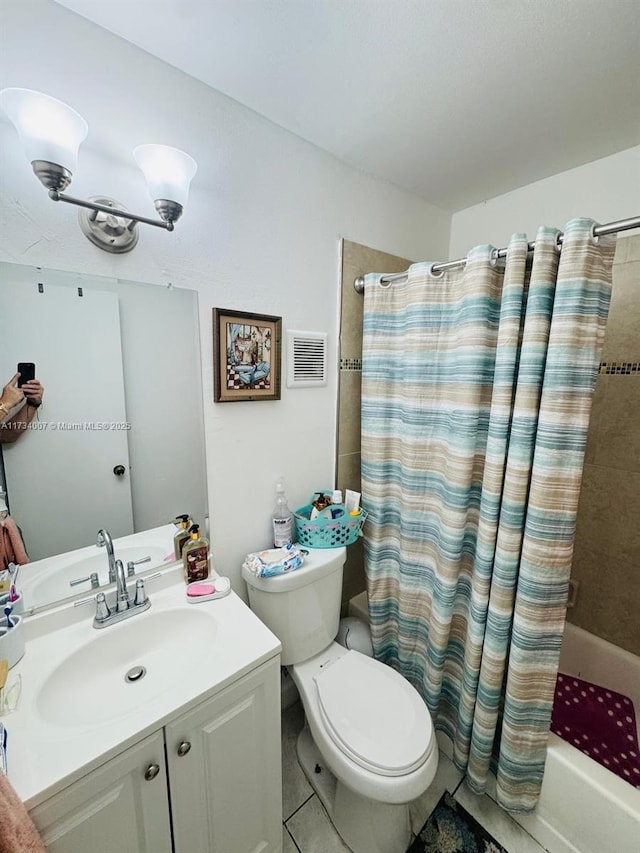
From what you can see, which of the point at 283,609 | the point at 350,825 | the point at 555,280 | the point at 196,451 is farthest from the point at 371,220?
the point at 350,825

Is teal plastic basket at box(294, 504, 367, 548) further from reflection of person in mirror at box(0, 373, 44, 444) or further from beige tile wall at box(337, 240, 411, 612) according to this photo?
reflection of person in mirror at box(0, 373, 44, 444)

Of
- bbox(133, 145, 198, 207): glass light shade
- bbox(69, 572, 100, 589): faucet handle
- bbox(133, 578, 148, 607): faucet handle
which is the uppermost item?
bbox(133, 145, 198, 207): glass light shade

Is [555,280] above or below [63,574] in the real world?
above

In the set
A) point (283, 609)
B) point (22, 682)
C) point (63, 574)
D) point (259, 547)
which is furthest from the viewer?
point (259, 547)

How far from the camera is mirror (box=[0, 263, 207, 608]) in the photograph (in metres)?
0.89

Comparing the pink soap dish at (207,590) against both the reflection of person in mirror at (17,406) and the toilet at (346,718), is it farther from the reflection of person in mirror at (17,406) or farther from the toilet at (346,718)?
the reflection of person in mirror at (17,406)

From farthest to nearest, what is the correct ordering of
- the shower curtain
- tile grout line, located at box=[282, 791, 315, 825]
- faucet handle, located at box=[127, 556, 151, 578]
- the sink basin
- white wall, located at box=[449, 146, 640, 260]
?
1. white wall, located at box=[449, 146, 640, 260]
2. tile grout line, located at box=[282, 791, 315, 825]
3. faucet handle, located at box=[127, 556, 151, 578]
4. the shower curtain
5. the sink basin

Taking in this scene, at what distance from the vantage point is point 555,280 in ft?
3.23

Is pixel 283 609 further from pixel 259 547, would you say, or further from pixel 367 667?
pixel 367 667

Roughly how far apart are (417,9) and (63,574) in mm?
1749

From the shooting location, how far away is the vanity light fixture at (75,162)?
2.29ft

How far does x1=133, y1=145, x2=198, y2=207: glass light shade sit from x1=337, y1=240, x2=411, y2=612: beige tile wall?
0.72m

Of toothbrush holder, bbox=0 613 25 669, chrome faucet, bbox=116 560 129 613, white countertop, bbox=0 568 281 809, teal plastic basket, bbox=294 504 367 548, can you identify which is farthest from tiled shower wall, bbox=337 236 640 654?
toothbrush holder, bbox=0 613 25 669

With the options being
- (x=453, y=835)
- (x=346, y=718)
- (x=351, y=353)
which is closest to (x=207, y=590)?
(x=346, y=718)
